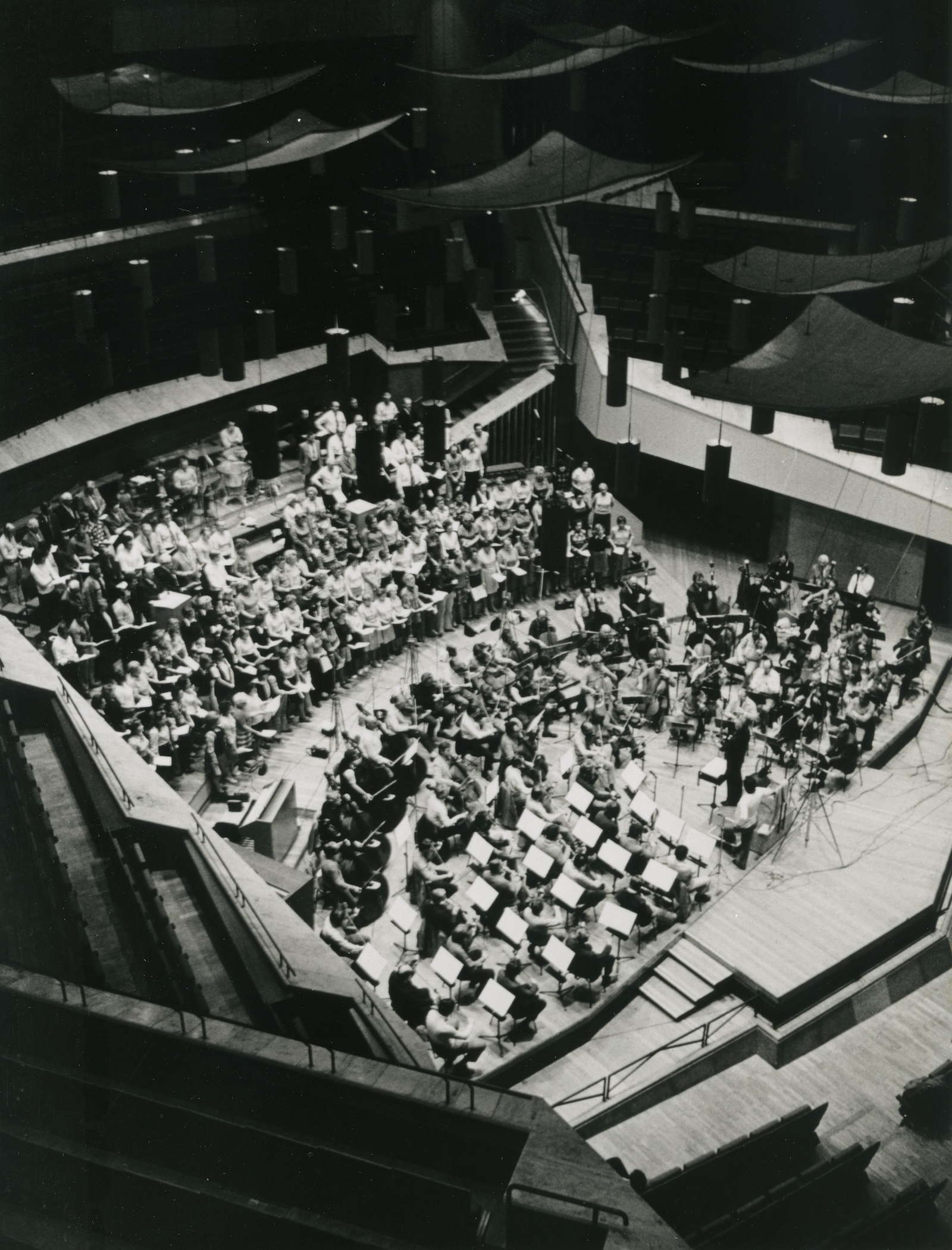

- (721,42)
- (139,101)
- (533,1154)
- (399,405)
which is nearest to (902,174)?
(721,42)

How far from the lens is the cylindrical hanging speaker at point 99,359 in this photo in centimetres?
1099

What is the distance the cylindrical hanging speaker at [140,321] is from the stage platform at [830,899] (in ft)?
22.1

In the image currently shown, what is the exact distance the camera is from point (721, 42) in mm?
20703

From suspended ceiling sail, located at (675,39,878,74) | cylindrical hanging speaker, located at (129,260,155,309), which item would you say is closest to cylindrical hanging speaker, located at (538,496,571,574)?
cylindrical hanging speaker, located at (129,260,155,309)

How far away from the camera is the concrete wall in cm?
1867

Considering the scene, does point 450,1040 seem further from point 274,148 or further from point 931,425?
point 274,148

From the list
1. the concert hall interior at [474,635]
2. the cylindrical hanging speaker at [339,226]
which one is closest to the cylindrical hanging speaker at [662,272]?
the concert hall interior at [474,635]

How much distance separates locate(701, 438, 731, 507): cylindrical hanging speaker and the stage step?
13.7 feet

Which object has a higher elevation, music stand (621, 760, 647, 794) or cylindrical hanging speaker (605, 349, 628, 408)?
cylindrical hanging speaker (605, 349, 628, 408)

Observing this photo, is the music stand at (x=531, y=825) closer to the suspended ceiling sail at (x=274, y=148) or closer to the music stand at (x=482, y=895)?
the music stand at (x=482, y=895)

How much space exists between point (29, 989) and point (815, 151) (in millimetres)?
16868

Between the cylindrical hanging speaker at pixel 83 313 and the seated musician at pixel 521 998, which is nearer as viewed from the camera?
the seated musician at pixel 521 998

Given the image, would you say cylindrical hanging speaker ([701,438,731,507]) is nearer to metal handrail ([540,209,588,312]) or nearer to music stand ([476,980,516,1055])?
music stand ([476,980,516,1055])

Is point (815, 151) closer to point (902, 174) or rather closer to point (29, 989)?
point (902, 174)
